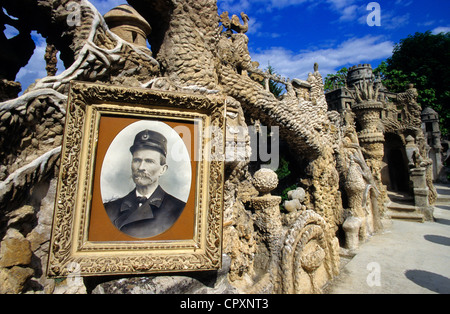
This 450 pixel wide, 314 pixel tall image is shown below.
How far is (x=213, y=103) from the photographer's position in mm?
1887

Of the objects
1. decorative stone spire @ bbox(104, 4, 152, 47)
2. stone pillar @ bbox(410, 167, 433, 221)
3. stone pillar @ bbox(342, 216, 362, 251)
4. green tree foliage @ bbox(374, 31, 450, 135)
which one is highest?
green tree foliage @ bbox(374, 31, 450, 135)

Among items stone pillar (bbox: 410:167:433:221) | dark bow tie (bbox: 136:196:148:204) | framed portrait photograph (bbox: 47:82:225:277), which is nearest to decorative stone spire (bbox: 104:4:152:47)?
framed portrait photograph (bbox: 47:82:225:277)

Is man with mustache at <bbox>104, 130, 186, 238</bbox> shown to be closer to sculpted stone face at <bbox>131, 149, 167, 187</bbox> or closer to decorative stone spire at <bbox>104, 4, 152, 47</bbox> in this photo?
sculpted stone face at <bbox>131, 149, 167, 187</bbox>

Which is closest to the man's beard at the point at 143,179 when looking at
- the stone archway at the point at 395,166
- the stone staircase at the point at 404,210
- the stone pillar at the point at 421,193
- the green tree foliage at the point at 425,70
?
the stone staircase at the point at 404,210

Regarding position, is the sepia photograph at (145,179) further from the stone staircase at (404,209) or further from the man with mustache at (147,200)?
the stone staircase at (404,209)

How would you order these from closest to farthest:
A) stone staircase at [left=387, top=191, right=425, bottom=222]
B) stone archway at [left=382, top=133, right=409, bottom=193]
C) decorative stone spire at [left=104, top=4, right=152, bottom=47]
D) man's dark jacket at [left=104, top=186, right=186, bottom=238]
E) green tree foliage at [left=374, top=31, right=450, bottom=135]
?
man's dark jacket at [left=104, top=186, right=186, bottom=238], decorative stone spire at [left=104, top=4, right=152, bottom=47], stone staircase at [left=387, top=191, right=425, bottom=222], stone archway at [left=382, top=133, right=409, bottom=193], green tree foliage at [left=374, top=31, right=450, bottom=135]

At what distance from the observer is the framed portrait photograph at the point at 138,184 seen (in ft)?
5.24

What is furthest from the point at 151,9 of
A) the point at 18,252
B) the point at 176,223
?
the point at 18,252

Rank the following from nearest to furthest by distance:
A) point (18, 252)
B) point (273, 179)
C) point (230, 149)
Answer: point (18, 252) → point (230, 149) → point (273, 179)

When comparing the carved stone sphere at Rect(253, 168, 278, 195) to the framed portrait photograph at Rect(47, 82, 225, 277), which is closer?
the framed portrait photograph at Rect(47, 82, 225, 277)

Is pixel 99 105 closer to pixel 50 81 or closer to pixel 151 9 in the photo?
pixel 50 81

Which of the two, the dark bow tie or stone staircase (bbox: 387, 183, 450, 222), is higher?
the dark bow tie

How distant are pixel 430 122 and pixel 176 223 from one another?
27424 millimetres

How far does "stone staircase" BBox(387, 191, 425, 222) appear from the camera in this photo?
31.8 ft
